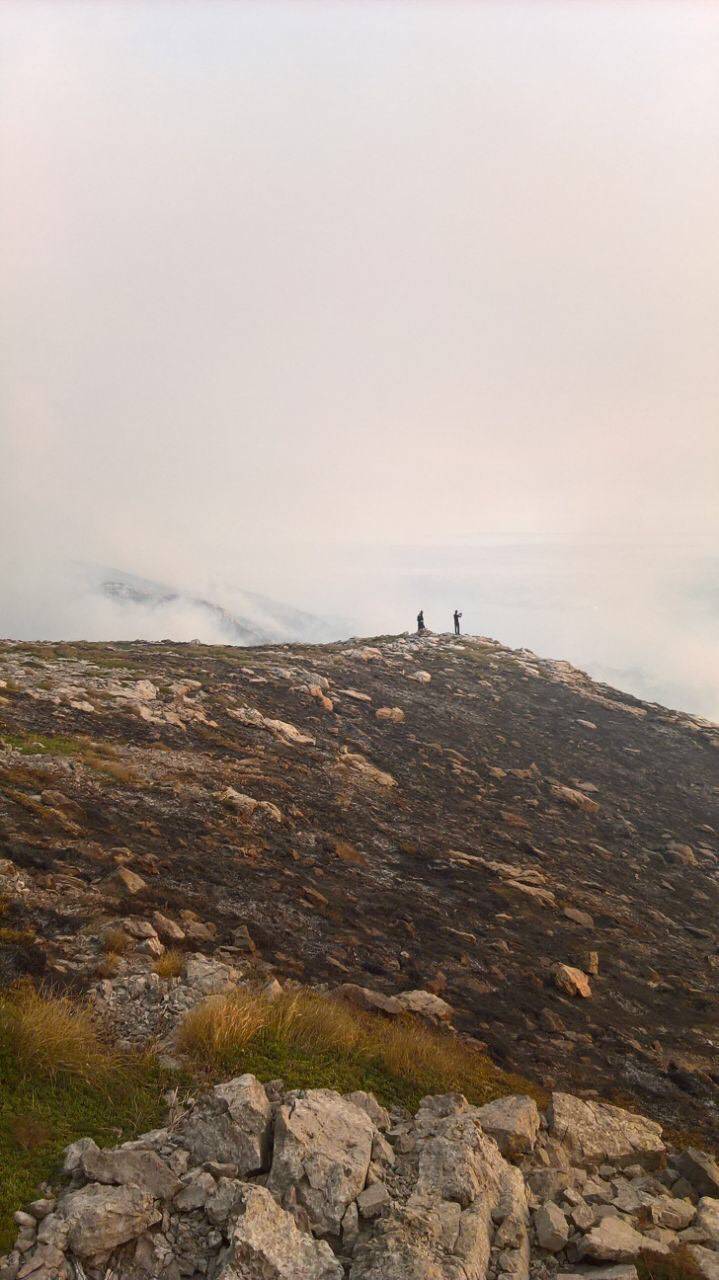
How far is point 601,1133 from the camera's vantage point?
6.90 metres

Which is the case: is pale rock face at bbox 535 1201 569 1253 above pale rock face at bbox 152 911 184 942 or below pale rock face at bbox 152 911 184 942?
below

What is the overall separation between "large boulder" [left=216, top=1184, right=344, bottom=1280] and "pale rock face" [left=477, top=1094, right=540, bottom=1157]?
7.11 ft

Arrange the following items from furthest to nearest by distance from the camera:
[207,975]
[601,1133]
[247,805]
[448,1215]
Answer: [247,805]
[207,975]
[601,1133]
[448,1215]

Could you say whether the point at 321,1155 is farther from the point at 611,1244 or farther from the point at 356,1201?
the point at 611,1244

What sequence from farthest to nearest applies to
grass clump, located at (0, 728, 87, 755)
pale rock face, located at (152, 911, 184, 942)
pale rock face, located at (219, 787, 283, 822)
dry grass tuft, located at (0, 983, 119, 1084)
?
1. pale rock face, located at (219, 787, 283, 822)
2. grass clump, located at (0, 728, 87, 755)
3. pale rock face, located at (152, 911, 184, 942)
4. dry grass tuft, located at (0, 983, 119, 1084)

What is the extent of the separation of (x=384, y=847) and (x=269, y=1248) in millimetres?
9624

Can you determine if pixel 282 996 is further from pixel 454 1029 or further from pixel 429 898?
pixel 429 898

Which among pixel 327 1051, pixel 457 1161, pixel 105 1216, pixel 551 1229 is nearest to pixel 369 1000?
pixel 327 1051

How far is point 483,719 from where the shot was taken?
25547 millimetres

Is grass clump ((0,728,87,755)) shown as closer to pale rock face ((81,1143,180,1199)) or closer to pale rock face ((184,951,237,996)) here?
pale rock face ((184,951,237,996))

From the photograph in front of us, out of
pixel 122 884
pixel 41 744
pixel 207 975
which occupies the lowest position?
pixel 207 975

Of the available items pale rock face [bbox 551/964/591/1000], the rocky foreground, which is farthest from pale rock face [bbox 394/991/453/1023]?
pale rock face [bbox 551/964/591/1000]

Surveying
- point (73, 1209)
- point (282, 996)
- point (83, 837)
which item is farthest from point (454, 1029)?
point (83, 837)

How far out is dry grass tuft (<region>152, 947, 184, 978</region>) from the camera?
25.5ft
